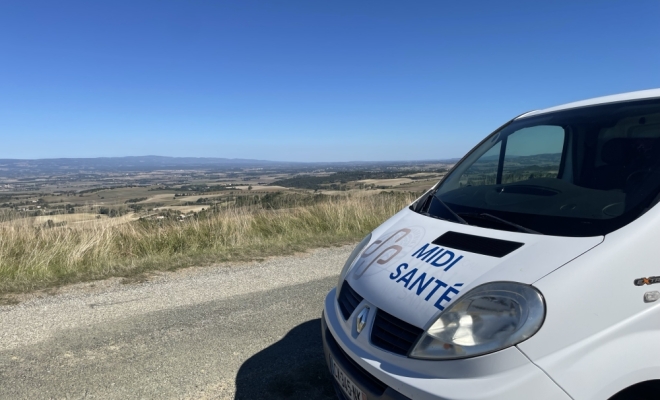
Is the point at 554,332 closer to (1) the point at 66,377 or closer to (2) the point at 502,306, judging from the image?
(2) the point at 502,306

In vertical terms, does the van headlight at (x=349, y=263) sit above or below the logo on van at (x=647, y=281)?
below

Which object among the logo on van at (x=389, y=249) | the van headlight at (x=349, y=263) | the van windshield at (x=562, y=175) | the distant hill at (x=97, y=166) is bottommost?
the distant hill at (x=97, y=166)

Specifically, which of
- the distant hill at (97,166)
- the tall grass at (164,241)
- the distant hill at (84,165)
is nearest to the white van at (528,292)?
the tall grass at (164,241)

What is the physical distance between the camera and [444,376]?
166 centimetres

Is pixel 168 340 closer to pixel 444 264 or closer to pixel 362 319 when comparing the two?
pixel 362 319

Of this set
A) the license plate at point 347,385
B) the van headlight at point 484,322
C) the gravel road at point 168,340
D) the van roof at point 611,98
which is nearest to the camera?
the van headlight at point 484,322

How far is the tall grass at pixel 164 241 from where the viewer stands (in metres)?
5.49

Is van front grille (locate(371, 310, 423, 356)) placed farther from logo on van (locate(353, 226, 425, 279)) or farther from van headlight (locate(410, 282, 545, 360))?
logo on van (locate(353, 226, 425, 279))

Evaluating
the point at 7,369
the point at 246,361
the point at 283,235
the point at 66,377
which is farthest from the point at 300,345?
the point at 283,235

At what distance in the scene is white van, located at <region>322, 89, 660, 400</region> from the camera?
1569 mm

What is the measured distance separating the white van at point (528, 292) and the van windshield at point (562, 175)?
10 mm

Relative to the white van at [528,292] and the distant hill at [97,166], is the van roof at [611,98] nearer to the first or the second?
the white van at [528,292]

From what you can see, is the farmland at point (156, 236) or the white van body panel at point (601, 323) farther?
the farmland at point (156, 236)

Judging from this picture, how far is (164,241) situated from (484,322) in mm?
6351
